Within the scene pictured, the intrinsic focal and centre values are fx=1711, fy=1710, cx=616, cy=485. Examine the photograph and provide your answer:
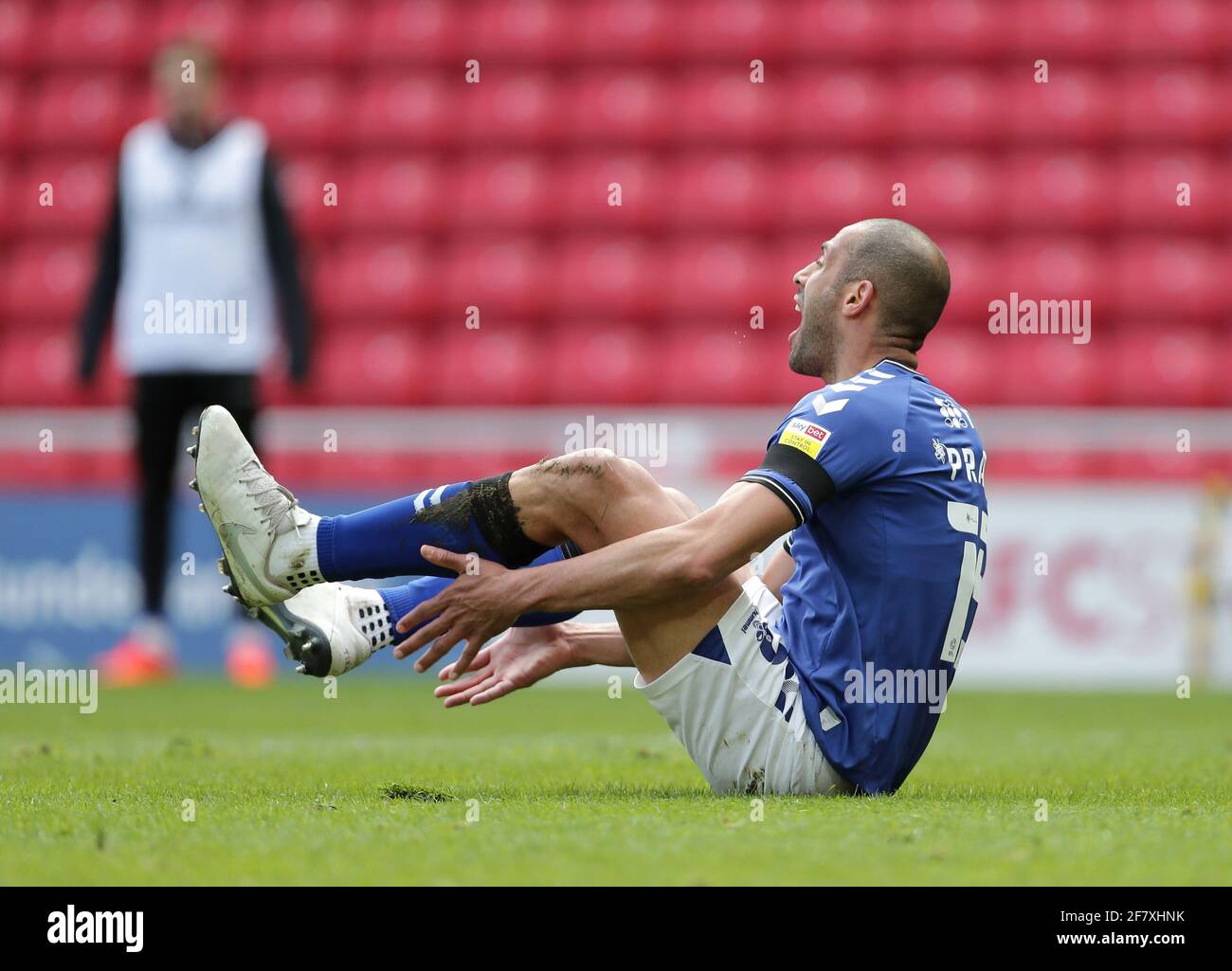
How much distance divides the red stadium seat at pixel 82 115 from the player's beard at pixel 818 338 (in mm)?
9849

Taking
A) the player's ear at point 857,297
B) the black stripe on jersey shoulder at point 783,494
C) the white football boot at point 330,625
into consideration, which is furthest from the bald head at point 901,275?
the white football boot at point 330,625

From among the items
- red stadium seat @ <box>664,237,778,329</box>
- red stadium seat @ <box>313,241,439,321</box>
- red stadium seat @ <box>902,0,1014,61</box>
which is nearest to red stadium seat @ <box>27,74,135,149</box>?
red stadium seat @ <box>313,241,439,321</box>

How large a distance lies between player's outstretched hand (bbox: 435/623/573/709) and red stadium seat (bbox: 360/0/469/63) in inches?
376

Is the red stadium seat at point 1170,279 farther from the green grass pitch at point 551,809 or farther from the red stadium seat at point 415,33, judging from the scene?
the green grass pitch at point 551,809

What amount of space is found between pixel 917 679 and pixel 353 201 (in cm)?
930

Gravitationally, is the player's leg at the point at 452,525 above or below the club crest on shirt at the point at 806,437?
below

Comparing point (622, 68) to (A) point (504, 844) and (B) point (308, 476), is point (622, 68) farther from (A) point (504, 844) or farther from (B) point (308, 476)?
(A) point (504, 844)

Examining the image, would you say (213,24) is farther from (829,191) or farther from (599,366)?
(829,191)

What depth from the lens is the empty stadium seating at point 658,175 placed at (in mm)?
11016

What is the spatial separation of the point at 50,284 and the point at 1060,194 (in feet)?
22.3

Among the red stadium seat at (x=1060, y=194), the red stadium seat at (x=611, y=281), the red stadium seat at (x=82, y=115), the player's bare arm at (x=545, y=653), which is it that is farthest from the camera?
the red stadium seat at (x=82, y=115)

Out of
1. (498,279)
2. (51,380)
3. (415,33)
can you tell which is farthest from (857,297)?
(415,33)

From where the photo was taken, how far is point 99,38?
12.8 meters

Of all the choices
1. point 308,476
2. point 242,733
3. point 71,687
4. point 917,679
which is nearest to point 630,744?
point 242,733
